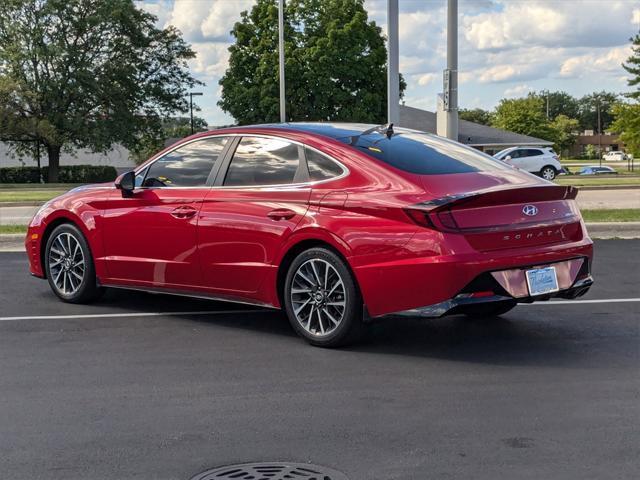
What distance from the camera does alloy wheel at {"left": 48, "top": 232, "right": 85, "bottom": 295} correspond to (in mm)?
8477

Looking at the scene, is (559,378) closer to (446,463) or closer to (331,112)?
(446,463)

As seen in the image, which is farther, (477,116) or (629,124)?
(477,116)

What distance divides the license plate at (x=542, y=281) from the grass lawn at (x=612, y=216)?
28.6 feet

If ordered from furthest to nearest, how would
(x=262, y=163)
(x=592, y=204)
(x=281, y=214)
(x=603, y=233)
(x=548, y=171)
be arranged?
(x=548, y=171)
(x=592, y=204)
(x=603, y=233)
(x=262, y=163)
(x=281, y=214)

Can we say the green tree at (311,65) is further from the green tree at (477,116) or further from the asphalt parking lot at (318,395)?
the green tree at (477,116)

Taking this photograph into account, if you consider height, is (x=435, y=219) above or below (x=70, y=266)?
above

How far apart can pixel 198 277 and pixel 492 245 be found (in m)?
2.48

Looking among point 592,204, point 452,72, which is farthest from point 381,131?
point 592,204

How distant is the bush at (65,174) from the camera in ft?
178

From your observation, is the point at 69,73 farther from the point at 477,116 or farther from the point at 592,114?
the point at 592,114

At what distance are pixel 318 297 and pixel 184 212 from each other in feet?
4.93

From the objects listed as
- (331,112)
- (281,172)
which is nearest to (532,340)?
(281,172)

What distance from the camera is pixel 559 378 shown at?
19.2 ft

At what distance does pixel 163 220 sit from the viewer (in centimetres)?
768
